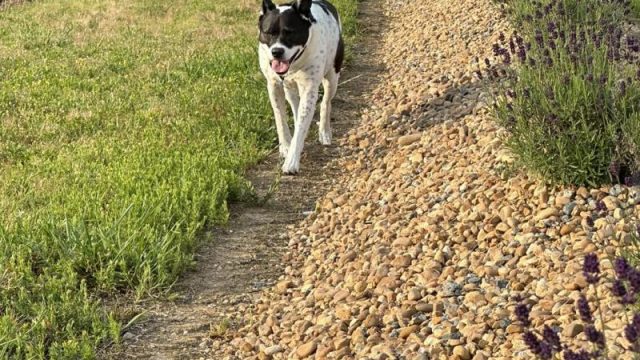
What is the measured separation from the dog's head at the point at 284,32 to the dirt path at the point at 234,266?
0.99 metres

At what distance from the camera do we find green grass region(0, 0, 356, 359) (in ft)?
14.6

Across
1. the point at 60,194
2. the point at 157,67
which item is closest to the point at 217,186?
the point at 60,194

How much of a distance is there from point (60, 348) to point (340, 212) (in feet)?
7.90

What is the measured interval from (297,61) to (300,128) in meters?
0.59

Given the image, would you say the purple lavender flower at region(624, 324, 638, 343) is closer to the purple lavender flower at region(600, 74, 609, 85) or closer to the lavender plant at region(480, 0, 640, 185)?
the lavender plant at region(480, 0, 640, 185)

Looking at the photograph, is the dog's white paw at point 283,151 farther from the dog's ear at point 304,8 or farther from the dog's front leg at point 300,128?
the dog's ear at point 304,8

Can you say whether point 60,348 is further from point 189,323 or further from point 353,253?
point 353,253

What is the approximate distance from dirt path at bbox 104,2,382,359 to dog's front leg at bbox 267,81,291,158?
158 mm

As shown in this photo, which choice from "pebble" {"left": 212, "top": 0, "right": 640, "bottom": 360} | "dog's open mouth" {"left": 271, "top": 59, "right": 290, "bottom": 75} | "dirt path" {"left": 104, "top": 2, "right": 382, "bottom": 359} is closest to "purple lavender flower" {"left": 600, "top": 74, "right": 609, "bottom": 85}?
"pebble" {"left": 212, "top": 0, "right": 640, "bottom": 360}

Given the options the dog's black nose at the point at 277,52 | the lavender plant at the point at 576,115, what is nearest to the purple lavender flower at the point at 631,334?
the lavender plant at the point at 576,115

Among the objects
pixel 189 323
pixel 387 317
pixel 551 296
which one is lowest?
pixel 189 323

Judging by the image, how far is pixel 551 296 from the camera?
142 inches

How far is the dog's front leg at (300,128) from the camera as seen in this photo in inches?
265

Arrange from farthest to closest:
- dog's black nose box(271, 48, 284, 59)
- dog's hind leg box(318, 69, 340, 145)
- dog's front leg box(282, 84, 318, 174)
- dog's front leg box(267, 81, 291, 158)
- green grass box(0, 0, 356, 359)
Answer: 1. dog's hind leg box(318, 69, 340, 145)
2. dog's front leg box(267, 81, 291, 158)
3. dog's front leg box(282, 84, 318, 174)
4. dog's black nose box(271, 48, 284, 59)
5. green grass box(0, 0, 356, 359)
